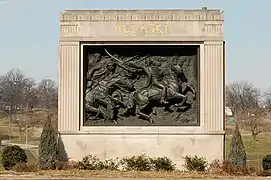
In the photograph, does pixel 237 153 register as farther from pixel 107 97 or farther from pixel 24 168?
pixel 24 168

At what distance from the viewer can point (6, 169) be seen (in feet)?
75.5

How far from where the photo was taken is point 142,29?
24.6m

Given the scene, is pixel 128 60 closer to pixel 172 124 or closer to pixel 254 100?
pixel 172 124

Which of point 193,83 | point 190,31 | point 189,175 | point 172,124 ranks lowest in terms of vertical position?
point 189,175

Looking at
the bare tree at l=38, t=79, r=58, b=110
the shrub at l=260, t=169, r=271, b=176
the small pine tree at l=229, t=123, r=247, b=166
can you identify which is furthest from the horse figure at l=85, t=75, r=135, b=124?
the bare tree at l=38, t=79, r=58, b=110

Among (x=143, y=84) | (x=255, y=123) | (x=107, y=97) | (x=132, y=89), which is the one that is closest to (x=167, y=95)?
(x=143, y=84)

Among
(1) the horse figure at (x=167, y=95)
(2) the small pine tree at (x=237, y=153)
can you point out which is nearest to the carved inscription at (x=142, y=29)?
(1) the horse figure at (x=167, y=95)

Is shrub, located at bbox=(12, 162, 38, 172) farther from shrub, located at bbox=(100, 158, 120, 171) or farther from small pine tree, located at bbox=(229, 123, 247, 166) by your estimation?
small pine tree, located at bbox=(229, 123, 247, 166)

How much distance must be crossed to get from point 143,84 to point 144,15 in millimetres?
2989

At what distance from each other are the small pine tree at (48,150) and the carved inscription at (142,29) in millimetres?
5290

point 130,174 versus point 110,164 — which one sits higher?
point 110,164

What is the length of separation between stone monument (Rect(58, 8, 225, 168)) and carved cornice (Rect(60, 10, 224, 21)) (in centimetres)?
4

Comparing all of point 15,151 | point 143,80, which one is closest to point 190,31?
point 143,80

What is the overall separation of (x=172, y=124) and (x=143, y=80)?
2.29 m
